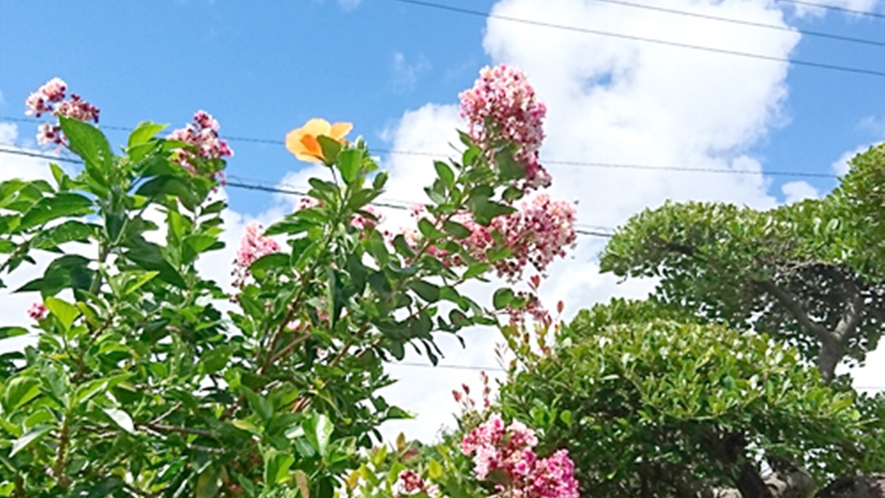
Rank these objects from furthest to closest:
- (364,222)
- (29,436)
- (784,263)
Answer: (784,263)
(364,222)
(29,436)

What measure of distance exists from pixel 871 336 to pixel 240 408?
18.6 ft

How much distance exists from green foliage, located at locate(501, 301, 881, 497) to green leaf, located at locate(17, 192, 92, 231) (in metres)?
2.51

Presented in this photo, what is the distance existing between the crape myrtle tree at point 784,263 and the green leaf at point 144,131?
4.76m

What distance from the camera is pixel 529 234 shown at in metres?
1.74

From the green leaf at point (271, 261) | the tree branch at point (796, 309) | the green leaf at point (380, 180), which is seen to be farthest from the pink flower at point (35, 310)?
the tree branch at point (796, 309)

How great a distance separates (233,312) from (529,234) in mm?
585

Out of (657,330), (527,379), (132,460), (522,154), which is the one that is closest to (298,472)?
(132,460)

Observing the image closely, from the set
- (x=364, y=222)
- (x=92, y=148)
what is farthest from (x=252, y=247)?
(x=92, y=148)

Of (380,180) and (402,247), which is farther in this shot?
(402,247)

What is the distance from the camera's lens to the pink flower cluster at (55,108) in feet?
6.30

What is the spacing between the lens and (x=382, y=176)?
4.64 ft

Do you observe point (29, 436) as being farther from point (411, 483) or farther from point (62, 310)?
point (411, 483)

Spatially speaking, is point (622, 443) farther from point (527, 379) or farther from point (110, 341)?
point (110, 341)

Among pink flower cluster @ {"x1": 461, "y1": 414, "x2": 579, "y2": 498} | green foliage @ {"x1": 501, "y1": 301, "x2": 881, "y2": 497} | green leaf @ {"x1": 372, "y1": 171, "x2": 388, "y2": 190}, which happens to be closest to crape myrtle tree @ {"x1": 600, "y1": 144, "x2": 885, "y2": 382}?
green foliage @ {"x1": 501, "y1": 301, "x2": 881, "y2": 497}
